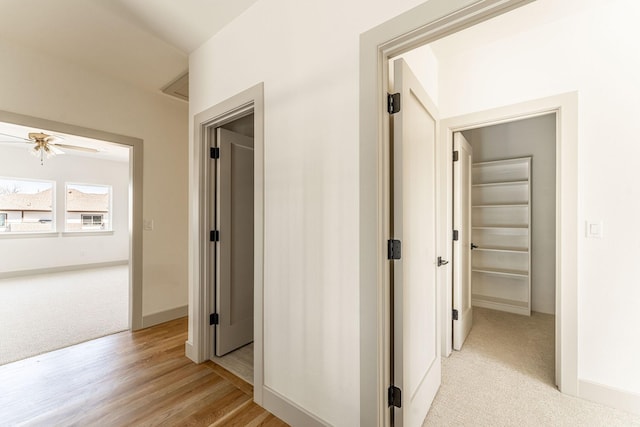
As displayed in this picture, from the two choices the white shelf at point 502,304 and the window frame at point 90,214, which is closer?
the white shelf at point 502,304

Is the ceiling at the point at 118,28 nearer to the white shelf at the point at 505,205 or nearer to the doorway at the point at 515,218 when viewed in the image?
the doorway at the point at 515,218

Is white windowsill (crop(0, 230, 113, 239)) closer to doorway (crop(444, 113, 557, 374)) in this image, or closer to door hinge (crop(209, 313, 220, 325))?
door hinge (crop(209, 313, 220, 325))

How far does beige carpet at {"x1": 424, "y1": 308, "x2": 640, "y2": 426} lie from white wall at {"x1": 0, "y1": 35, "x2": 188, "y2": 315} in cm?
311

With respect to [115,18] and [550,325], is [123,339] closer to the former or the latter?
[115,18]

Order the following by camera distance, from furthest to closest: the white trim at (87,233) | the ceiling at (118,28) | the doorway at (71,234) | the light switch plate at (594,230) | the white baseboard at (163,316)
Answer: the white trim at (87,233) → the white baseboard at (163,316) → the doorway at (71,234) → the ceiling at (118,28) → the light switch plate at (594,230)

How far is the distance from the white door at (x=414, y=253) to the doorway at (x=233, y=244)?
1.34 meters

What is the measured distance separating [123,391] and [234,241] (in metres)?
1.33

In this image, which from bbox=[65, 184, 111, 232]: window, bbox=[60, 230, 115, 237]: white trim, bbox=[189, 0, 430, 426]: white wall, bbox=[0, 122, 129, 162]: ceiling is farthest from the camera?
bbox=[65, 184, 111, 232]: window

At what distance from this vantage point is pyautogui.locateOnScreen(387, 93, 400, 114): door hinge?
4.29ft

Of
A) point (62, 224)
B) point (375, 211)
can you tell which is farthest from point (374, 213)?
point (62, 224)

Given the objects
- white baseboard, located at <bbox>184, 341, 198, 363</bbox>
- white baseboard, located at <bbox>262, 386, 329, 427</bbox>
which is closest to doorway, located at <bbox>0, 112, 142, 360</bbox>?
white baseboard, located at <bbox>184, 341, 198, 363</bbox>

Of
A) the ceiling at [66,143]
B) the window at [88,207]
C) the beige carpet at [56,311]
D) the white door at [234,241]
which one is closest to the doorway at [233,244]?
the white door at [234,241]

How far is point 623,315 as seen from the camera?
175 centimetres

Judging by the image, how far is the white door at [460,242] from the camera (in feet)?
8.28
